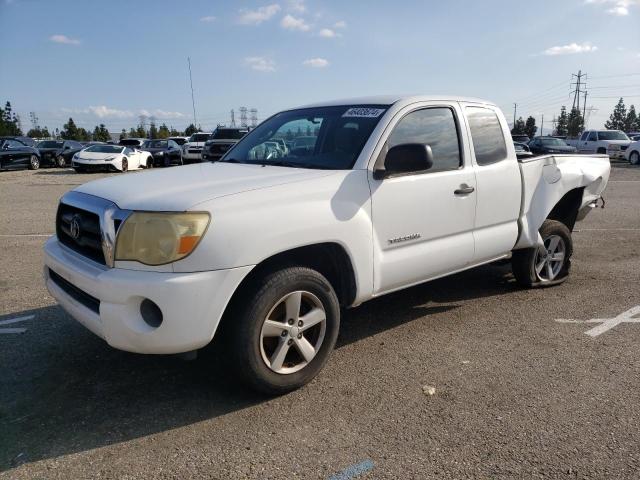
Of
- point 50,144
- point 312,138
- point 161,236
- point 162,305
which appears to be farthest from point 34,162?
point 162,305

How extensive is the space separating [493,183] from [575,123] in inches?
3104

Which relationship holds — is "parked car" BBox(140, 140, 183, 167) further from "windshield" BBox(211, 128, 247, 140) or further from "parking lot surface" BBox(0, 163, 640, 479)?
"parking lot surface" BBox(0, 163, 640, 479)

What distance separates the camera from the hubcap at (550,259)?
5.26 m

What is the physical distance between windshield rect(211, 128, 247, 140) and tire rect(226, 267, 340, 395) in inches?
759

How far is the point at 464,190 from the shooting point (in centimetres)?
405

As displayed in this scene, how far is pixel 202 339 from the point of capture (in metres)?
2.77

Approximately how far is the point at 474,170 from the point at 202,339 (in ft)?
8.54

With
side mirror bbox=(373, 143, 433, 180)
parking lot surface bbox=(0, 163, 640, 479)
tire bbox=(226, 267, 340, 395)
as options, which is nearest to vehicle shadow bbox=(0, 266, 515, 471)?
parking lot surface bbox=(0, 163, 640, 479)

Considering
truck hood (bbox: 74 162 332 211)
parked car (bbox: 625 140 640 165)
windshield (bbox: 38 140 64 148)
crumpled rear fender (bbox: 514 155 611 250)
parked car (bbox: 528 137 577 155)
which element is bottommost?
parked car (bbox: 625 140 640 165)

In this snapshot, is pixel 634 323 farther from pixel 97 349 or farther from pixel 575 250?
pixel 97 349

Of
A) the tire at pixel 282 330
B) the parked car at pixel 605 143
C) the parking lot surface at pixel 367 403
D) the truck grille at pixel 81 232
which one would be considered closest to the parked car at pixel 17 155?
the parking lot surface at pixel 367 403

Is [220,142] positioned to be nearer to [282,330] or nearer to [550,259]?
[550,259]

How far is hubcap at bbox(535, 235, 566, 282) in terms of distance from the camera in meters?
5.26

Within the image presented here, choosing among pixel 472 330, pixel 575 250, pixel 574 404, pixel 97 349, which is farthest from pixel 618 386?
pixel 575 250
